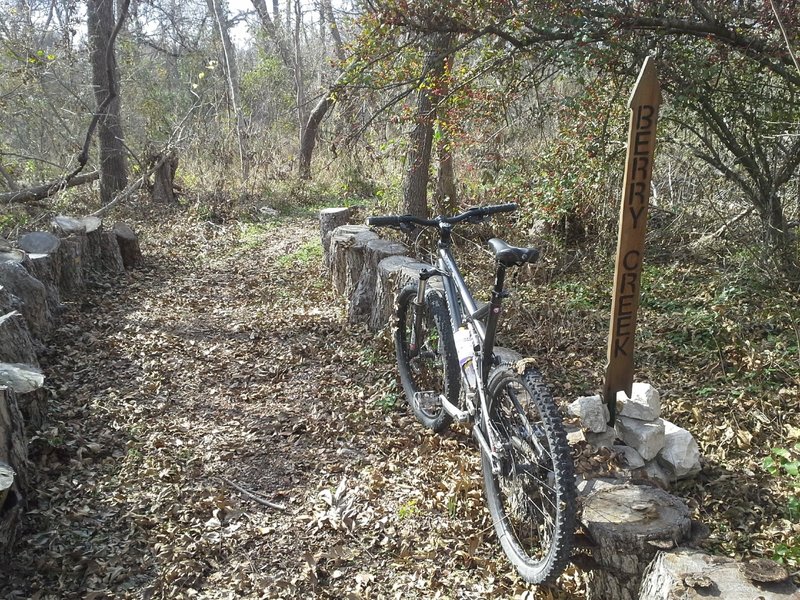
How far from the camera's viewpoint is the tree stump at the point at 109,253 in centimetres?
755

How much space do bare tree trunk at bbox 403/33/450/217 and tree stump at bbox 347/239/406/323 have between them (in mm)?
1182

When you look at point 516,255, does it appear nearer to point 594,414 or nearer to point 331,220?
point 594,414

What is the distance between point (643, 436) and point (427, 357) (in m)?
1.56

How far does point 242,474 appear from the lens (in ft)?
12.5

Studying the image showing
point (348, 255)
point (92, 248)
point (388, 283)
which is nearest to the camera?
point (388, 283)

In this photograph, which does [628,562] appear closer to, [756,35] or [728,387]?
[728,387]

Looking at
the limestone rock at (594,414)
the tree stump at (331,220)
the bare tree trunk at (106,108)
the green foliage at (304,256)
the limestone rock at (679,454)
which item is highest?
the bare tree trunk at (106,108)

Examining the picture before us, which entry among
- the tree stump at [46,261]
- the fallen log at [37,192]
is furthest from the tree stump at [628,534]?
the fallen log at [37,192]

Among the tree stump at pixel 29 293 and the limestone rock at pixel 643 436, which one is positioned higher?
Result: the tree stump at pixel 29 293

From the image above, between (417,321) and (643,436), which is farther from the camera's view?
(417,321)

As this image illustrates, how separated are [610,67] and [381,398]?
2.90 m

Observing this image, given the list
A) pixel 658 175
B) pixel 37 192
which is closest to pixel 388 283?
pixel 658 175

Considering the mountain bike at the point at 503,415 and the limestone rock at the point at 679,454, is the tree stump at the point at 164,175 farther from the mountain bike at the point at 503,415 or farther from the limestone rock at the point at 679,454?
the limestone rock at the point at 679,454

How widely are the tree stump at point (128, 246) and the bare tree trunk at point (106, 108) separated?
3.49 m
